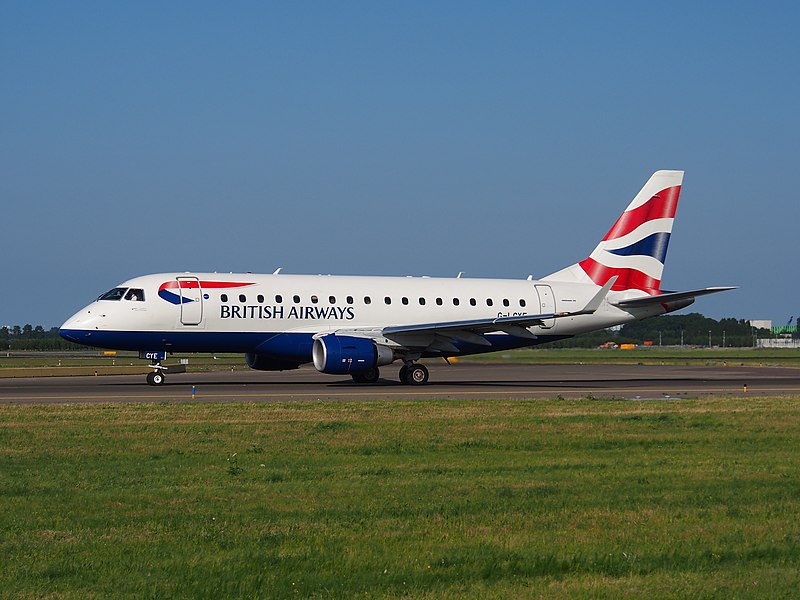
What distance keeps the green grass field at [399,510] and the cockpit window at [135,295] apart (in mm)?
16659

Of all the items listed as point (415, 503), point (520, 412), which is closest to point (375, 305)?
point (520, 412)

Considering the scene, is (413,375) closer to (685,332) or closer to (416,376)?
(416,376)

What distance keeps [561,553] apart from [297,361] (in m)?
30.2

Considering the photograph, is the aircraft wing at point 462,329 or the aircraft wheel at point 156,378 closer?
the aircraft wheel at point 156,378

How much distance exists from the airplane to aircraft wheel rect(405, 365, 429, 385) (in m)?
0.04

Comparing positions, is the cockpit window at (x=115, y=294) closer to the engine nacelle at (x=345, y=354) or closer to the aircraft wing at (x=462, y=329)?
the engine nacelle at (x=345, y=354)

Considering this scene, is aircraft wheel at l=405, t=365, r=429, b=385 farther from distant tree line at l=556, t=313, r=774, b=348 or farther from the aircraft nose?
distant tree line at l=556, t=313, r=774, b=348

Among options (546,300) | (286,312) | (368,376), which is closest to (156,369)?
(286,312)

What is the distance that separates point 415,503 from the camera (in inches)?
450

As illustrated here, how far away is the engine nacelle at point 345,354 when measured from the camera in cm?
3606

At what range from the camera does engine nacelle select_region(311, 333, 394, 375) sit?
36.1m

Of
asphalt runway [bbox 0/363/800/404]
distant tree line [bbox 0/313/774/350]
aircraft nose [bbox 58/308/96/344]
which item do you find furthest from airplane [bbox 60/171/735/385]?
distant tree line [bbox 0/313/774/350]

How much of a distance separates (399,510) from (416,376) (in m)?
28.2

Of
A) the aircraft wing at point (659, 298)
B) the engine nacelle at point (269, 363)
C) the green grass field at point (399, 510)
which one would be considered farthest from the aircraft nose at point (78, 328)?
the aircraft wing at point (659, 298)
